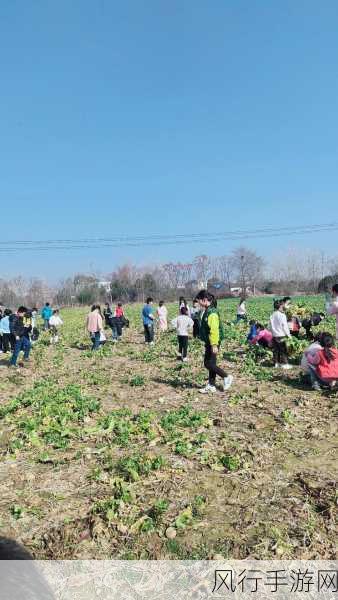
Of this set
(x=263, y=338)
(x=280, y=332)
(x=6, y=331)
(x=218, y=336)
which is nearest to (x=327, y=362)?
(x=218, y=336)

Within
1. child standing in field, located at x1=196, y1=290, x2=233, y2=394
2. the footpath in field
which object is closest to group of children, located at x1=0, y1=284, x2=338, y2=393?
child standing in field, located at x1=196, y1=290, x2=233, y2=394

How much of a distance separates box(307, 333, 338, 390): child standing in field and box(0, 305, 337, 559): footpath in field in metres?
0.44

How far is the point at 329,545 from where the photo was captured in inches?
153

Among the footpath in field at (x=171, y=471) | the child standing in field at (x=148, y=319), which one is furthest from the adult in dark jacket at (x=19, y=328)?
the child standing in field at (x=148, y=319)

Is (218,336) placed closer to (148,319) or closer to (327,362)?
(327,362)

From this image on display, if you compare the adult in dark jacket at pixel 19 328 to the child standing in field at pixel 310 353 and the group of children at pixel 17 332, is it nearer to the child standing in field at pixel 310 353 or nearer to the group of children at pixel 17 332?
the group of children at pixel 17 332

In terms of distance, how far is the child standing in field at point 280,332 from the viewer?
37.4 ft

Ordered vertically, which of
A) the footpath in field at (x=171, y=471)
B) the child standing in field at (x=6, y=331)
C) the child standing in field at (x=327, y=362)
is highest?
the child standing in field at (x=6, y=331)

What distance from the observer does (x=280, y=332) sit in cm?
1140

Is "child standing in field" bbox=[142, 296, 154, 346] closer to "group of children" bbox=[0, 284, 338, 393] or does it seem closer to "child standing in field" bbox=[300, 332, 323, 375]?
"group of children" bbox=[0, 284, 338, 393]

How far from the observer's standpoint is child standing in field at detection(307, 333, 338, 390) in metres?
8.74

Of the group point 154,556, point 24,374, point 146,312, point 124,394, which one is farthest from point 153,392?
point 146,312

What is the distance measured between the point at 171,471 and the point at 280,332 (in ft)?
22.1

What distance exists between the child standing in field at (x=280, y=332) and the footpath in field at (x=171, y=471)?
4.36ft
